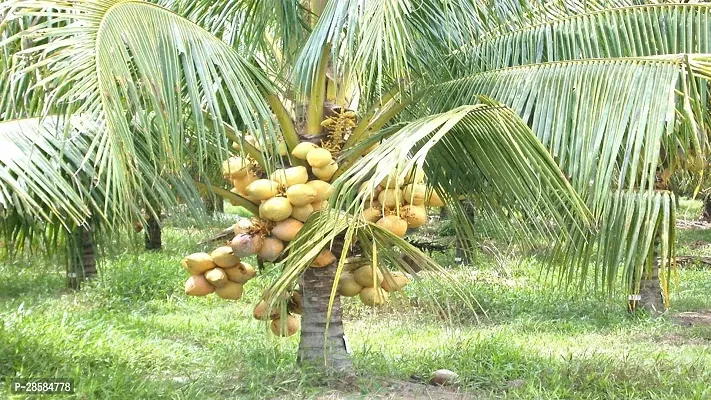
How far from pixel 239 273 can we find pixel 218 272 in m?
0.09

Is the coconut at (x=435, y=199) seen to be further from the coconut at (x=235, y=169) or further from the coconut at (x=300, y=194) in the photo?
the coconut at (x=235, y=169)

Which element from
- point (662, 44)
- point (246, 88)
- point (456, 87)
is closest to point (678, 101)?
point (662, 44)

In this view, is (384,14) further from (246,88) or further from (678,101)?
(678,101)

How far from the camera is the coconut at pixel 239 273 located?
3.70 meters

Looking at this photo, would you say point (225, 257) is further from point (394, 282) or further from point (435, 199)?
point (435, 199)

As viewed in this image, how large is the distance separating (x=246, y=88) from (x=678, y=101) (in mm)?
1633

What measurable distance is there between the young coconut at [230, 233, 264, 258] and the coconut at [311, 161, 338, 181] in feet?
1.16

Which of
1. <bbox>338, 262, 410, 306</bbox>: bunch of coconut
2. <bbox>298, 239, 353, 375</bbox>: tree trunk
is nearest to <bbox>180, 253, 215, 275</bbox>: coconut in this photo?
<bbox>298, 239, 353, 375</bbox>: tree trunk

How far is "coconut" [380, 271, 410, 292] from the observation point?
3.33 metres

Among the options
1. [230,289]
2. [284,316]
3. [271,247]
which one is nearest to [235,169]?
[271,247]

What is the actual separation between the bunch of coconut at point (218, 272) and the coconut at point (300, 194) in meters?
0.40

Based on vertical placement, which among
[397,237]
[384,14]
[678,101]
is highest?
[384,14]

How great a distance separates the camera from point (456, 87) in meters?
3.59

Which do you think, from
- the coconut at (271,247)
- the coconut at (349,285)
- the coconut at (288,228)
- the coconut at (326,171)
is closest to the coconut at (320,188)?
the coconut at (326,171)
